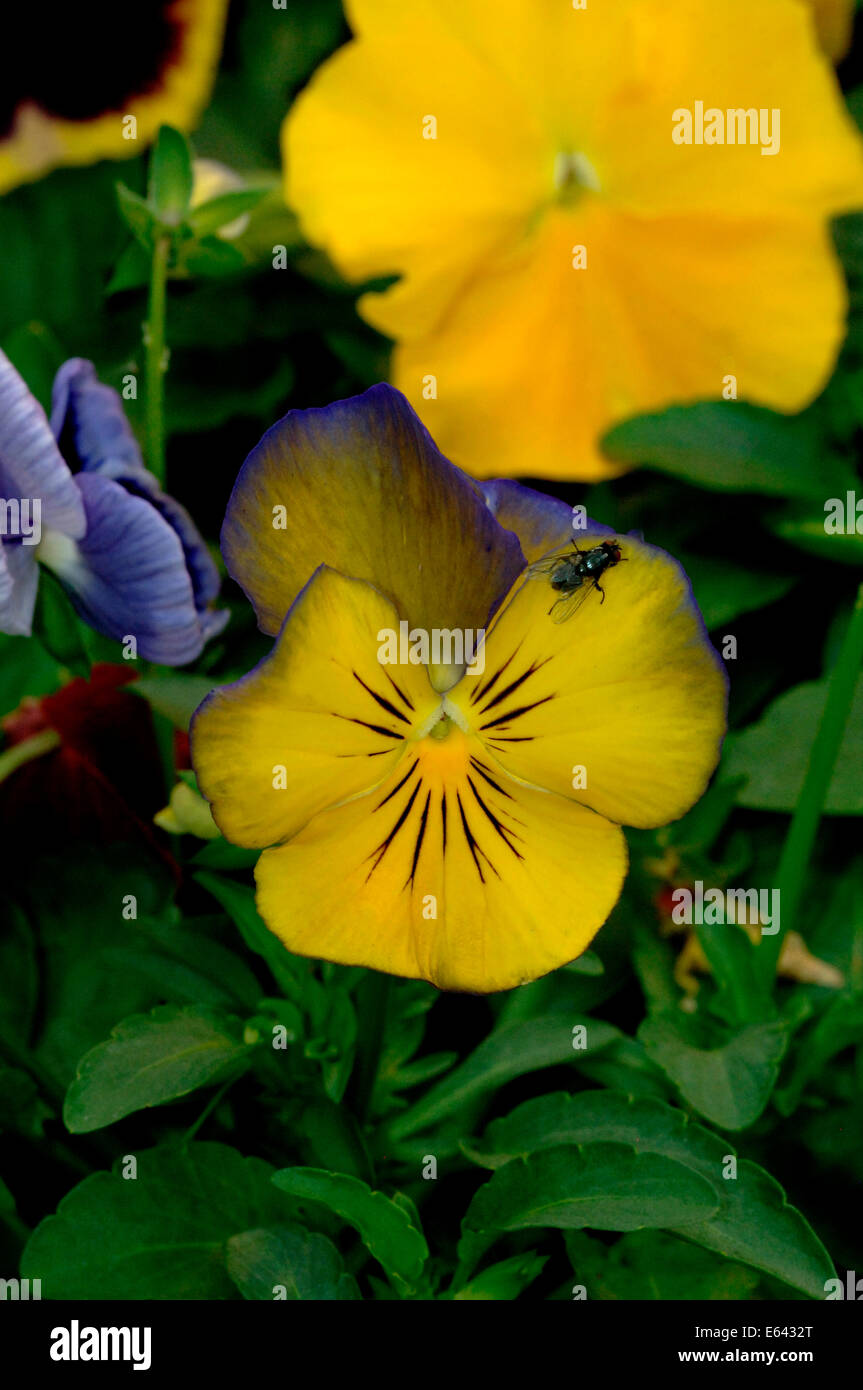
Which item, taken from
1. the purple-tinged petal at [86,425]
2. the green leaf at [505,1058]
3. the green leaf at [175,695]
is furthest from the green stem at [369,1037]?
the purple-tinged petal at [86,425]

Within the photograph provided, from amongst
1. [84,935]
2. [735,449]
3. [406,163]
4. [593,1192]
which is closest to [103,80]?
[406,163]

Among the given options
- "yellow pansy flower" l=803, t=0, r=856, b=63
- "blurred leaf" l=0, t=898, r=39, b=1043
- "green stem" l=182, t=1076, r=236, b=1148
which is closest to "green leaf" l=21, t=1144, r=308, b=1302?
"green stem" l=182, t=1076, r=236, b=1148

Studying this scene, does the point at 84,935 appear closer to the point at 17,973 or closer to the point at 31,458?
the point at 17,973

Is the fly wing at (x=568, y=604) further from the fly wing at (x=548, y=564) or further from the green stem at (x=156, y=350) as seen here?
the green stem at (x=156, y=350)

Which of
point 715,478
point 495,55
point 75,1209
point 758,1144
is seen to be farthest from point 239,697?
point 495,55

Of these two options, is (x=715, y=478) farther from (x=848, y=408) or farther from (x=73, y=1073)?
(x=73, y=1073)

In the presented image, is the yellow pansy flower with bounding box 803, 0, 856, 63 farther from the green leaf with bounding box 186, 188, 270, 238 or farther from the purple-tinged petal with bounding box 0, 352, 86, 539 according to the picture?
the purple-tinged petal with bounding box 0, 352, 86, 539
